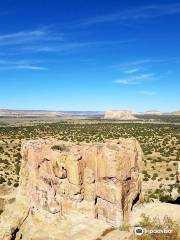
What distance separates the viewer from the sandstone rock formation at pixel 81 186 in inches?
837

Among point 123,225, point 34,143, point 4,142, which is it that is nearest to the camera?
point 123,225

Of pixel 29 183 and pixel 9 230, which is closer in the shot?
pixel 9 230

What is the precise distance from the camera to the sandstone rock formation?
21266 mm

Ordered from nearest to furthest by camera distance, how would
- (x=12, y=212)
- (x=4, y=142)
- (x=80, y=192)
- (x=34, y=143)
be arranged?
(x=80, y=192) < (x=12, y=212) < (x=34, y=143) < (x=4, y=142)

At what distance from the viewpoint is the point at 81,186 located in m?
21.7

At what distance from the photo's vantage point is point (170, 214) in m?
21.1

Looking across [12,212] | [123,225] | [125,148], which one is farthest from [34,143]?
Answer: [123,225]

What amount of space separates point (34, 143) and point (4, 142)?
195 ft

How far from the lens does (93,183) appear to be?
2172 cm

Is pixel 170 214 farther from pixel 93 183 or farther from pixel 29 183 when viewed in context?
pixel 29 183

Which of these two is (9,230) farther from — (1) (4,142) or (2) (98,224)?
(1) (4,142)

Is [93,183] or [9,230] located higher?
[93,183]

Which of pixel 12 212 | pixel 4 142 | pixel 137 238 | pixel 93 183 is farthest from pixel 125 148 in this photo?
pixel 4 142

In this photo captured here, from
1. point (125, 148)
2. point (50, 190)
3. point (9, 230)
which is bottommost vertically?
point (9, 230)
